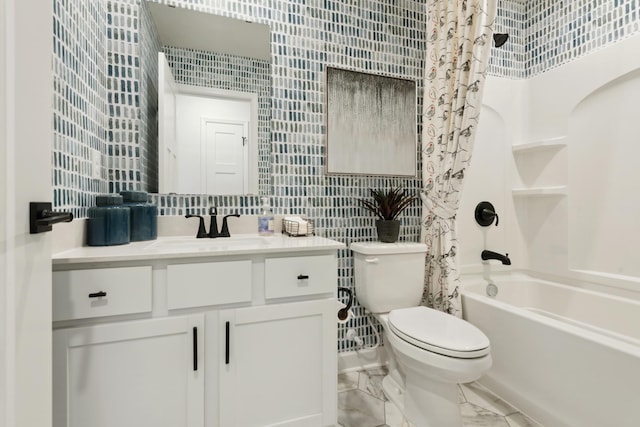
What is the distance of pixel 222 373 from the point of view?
1.20 meters

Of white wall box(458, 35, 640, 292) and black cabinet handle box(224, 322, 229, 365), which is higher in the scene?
white wall box(458, 35, 640, 292)

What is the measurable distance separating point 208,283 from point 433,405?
44.5 inches

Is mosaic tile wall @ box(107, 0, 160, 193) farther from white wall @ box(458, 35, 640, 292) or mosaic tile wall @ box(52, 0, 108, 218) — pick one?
white wall @ box(458, 35, 640, 292)

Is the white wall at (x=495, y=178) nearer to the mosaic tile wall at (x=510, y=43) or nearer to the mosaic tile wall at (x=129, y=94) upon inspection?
the mosaic tile wall at (x=510, y=43)

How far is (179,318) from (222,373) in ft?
0.91

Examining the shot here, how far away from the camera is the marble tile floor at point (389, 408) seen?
1.48 m

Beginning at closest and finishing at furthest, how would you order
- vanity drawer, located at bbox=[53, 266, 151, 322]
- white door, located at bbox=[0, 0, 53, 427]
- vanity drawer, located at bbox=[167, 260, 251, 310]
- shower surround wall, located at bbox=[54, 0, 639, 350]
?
white door, located at bbox=[0, 0, 53, 427]
vanity drawer, located at bbox=[53, 266, 151, 322]
vanity drawer, located at bbox=[167, 260, 251, 310]
shower surround wall, located at bbox=[54, 0, 639, 350]

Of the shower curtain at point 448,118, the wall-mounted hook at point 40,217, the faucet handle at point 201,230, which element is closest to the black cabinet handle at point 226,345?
the faucet handle at point 201,230

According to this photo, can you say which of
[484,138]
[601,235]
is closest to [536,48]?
[484,138]

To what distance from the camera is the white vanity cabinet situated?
1.02 meters

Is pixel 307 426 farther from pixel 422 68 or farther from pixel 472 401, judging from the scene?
pixel 422 68

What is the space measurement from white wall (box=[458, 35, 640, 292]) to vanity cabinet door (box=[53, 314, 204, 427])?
1882 mm

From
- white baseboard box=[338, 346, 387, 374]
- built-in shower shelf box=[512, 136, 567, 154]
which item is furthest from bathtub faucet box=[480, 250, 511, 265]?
white baseboard box=[338, 346, 387, 374]

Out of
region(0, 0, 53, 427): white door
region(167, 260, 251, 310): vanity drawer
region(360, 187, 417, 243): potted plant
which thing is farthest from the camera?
region(360, 187, 417, 243): potted plant
